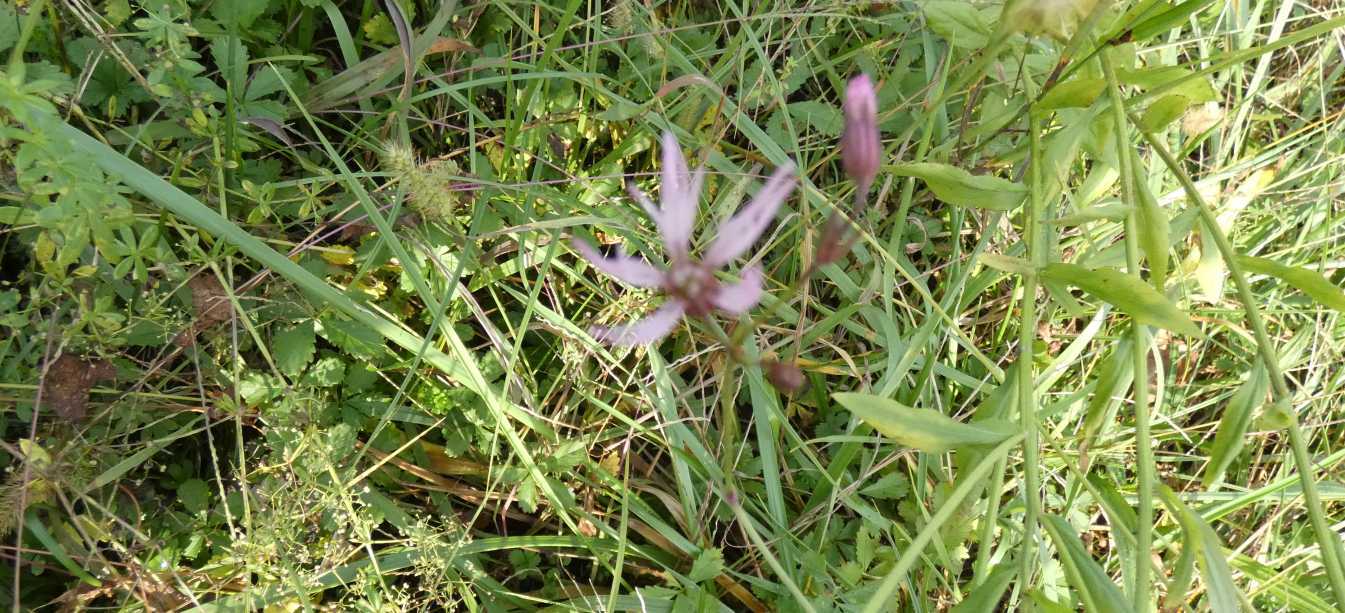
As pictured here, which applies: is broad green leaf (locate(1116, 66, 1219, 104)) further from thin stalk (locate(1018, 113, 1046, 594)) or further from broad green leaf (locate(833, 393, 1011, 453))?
broad green leaf (locate(833, 393, 1011, 453))

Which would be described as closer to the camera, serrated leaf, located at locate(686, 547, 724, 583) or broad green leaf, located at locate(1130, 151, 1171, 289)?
broad green leaf, located at locate(1130, 151, 1171, 289)

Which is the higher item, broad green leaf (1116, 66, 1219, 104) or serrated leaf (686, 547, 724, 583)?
broad green leaf (1116, 66, 1219, 104)

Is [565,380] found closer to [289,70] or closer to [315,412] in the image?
[315,412]

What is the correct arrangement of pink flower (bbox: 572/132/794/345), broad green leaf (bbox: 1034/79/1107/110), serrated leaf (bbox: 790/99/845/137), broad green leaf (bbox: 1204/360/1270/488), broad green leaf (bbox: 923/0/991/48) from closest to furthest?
pink flower (bbox: 572/132/794/345) < broad green leaf (bbox: 1204/360/1270/488) < broad green leaf (bbox: 1034/79/1107/110) < broad green leaf (bbox: 923/0/991/48) < serrated leaf (bbox: 790/99/845/137)

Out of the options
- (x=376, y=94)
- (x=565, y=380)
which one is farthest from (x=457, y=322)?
(x=376, y=94)

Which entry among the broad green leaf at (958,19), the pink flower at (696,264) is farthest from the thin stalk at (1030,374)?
the pink flower at (696,264)

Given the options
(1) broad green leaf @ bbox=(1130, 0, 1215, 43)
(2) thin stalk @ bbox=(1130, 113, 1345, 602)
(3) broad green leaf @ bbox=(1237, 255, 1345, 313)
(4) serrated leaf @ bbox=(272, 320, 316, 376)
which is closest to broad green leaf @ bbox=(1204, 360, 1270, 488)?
(2) thin stalk @ bbox=(1130, 113, 1345, 602)

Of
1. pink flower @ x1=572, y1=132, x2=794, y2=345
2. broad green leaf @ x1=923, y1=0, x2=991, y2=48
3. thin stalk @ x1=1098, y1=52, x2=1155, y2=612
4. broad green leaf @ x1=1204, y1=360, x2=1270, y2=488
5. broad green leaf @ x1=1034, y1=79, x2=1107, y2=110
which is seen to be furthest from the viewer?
broad green leaf @ x1=923, y1=0, x2=991, y2=48
